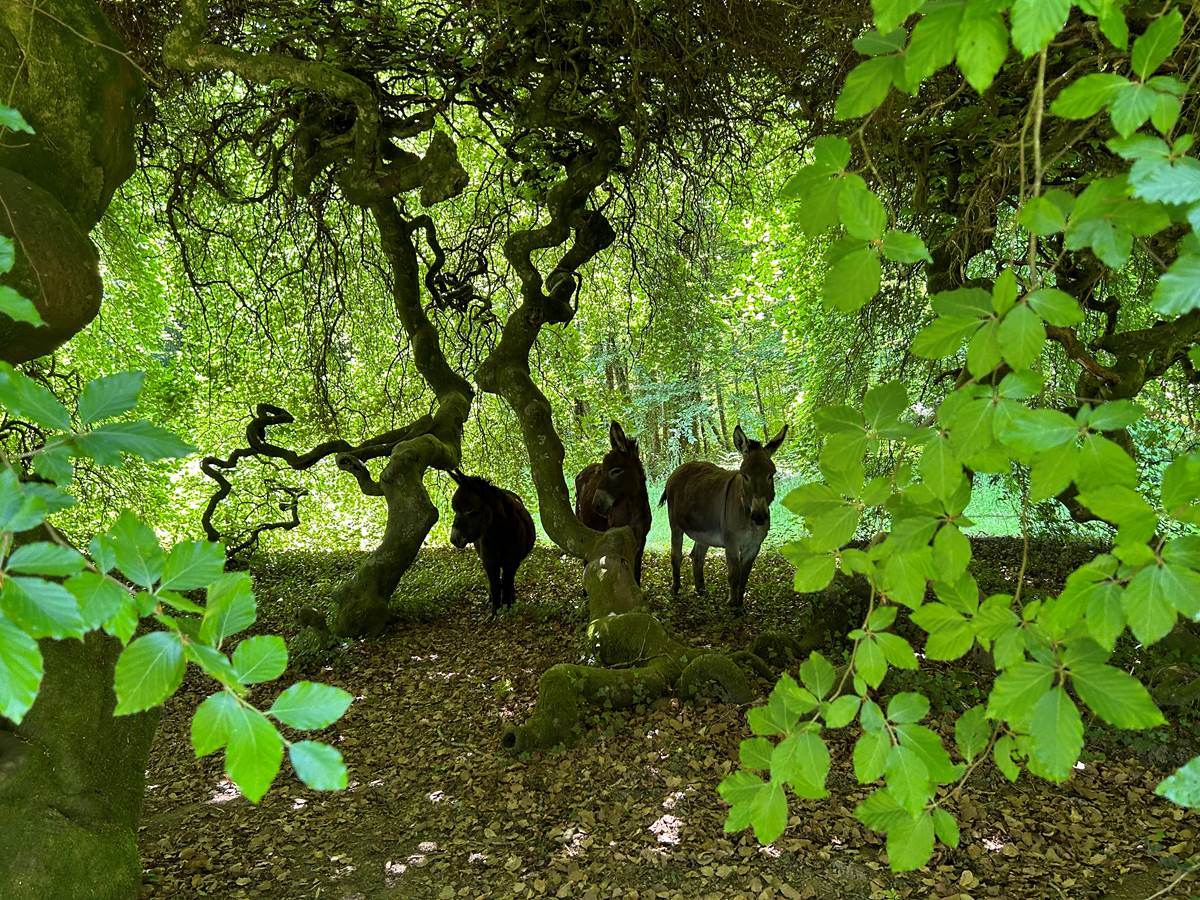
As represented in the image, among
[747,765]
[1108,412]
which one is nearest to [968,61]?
[1108,412]

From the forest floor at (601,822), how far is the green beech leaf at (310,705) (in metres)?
3.15

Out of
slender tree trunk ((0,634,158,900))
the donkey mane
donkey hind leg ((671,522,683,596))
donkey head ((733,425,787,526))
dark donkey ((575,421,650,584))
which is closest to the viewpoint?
slender tree trunk ((0,634,158,900))

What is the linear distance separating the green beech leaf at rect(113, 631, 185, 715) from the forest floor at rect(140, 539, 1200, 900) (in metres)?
3.21

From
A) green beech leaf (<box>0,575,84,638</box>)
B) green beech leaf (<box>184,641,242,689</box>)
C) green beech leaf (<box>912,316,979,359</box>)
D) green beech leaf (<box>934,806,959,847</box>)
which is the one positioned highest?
green beech leaf (<box>912,316,979,359</box>)

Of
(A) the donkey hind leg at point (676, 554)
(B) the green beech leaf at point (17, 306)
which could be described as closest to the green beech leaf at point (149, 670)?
(B) the green beech leaf at point (17, 306)

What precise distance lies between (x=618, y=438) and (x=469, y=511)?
1669 millimetres

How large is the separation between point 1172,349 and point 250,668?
5346 millimetres

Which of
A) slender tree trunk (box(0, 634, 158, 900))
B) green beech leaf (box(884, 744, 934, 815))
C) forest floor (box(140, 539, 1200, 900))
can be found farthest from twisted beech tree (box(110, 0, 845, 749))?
green beech leaf (box(884, 744, 934, 815))

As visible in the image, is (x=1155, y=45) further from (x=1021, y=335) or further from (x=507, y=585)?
(x=507, y=585)

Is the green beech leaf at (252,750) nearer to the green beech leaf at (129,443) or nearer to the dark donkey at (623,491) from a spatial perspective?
the green beech leaf at (129,443)

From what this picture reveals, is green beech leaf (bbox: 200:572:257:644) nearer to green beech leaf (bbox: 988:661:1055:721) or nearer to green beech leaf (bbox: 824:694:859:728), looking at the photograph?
green beech leaf (bbox: 824:694:859:728)

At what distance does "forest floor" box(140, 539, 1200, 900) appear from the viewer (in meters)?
3.47

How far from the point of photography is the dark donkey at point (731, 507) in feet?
21.8

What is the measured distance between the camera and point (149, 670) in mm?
857
